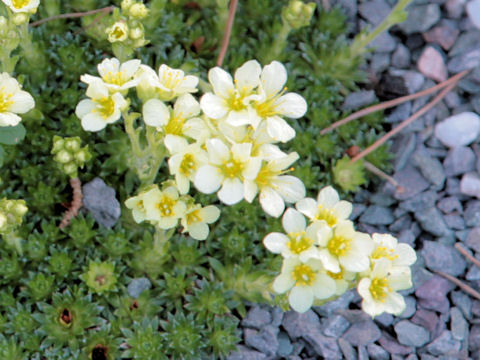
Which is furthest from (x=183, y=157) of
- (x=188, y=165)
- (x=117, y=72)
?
(x=117, y=72)

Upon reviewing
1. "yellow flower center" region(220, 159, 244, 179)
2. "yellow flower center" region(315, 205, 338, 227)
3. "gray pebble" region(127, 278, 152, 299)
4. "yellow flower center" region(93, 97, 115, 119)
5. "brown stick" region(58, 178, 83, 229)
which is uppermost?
"yellow flower center" region(220, 159, 244, 179)

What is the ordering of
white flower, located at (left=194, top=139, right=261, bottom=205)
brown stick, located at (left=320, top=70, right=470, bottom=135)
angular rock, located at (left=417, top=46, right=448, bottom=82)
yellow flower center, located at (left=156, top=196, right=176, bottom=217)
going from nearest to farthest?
white flower, located at (left=194, top=139, right=261, bottom=205) → yellow flower center, located at (left=156, top=196, right=176, bottom=217) → brown stick, located at (left=320, top=70, right=470, bottom=135) → angular rock, located at (left=417, top=46, right=448, bottom=82)

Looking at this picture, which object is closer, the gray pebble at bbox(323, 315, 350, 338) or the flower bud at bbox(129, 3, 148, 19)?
the flower bud at bbox(129, 3, 148, 19)

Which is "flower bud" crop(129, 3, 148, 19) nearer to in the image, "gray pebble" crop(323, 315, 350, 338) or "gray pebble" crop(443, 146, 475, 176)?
"gray pebble" crop(323, 315, 350, 338)

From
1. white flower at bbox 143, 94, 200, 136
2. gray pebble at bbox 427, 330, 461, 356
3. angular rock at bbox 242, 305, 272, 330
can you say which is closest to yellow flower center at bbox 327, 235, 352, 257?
white flower at bbox 143, 94, 200, 136

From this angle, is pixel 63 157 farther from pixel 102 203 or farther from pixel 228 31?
pixel 228 31

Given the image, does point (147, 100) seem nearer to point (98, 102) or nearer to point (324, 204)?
point (98, 102)
